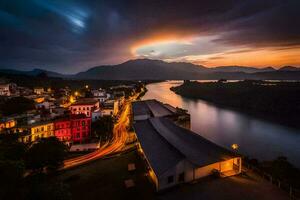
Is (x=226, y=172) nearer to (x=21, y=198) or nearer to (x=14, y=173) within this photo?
(x=21, y=198)

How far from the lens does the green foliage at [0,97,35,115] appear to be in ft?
152

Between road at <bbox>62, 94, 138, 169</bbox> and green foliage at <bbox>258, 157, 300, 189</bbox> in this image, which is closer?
green foliage at <bbox>258, 157, 300, 189</bbox>

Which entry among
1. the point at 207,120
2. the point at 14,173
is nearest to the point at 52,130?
the point at 14,173

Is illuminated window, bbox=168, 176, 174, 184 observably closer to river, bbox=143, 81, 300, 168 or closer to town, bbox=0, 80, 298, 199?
town, bbox=0, 80, 298, 199

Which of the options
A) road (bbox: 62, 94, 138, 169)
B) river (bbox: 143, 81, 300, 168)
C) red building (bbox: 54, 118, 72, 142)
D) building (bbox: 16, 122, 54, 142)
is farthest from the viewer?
red building (bbox: 54, 118, 72, 142)

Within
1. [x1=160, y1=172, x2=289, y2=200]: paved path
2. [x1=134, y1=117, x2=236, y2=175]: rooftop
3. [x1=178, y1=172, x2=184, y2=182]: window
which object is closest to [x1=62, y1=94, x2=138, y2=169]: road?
[x1=134, y1=117, x2=236, y2=175]: rooftop

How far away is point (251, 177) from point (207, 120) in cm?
4405

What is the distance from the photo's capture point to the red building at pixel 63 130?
37.5 m

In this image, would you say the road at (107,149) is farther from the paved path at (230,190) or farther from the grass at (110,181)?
the paved path at (230,190)

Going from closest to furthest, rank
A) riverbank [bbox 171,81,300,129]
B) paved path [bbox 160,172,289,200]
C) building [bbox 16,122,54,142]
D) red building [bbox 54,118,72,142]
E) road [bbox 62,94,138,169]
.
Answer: paved path [bbox 160,172,289,200], road [bbox 62,94,138,169], building [bbox 16,122,54,142], red building [bbox 54,118,72,142], riverbank [bbox 171,81,300,129]

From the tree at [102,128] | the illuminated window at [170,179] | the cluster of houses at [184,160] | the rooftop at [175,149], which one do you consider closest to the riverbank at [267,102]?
the rooftop at [175,149]

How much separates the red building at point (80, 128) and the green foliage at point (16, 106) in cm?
1754

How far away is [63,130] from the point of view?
3800 centimetres

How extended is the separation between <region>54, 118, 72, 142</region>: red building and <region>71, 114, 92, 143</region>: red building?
0.76m
